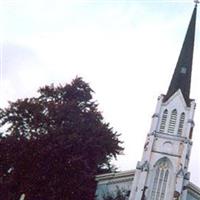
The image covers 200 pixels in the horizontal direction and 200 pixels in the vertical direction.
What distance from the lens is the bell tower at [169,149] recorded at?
141 feet

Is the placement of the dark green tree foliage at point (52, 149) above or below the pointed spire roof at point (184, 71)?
below

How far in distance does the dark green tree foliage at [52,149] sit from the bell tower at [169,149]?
248 inches

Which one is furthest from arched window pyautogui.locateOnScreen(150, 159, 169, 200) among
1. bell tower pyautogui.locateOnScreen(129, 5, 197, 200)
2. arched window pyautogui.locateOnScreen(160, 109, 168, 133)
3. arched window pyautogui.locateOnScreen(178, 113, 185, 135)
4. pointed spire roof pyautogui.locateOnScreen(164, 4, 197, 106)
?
pointed spire roof pyautogui.locateOnScreen(164, 4, 197, 106)

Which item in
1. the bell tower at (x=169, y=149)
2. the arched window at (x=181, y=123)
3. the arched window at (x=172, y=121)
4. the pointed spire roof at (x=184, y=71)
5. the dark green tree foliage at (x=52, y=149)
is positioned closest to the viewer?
the dark green tree foliage at (x=52, y=149)

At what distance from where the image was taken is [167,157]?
43.9 meters

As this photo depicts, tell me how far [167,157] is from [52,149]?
1280 cm

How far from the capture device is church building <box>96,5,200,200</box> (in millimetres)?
42938

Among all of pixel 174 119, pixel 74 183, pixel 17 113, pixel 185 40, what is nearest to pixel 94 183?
pixel 74 183

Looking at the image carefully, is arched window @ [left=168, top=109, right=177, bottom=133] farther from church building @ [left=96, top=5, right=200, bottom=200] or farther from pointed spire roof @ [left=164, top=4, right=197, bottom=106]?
pointed spire roof @ [left=164, top=4, right=197, bottom=106]

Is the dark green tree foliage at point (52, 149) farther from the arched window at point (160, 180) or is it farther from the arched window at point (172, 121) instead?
the arched window at point (172, 121)

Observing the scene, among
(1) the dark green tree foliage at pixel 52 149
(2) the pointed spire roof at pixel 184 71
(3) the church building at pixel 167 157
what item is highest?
(2) the pointed spire roof at pixel 184 71

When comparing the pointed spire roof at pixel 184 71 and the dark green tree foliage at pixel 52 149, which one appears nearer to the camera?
the dark green tree foliage at pixel 52 149

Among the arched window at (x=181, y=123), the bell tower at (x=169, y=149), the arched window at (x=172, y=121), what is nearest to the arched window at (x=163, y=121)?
the bell tower at (x=169, y=149)

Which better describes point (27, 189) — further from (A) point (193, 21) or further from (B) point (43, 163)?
(A) point (193, 21)
